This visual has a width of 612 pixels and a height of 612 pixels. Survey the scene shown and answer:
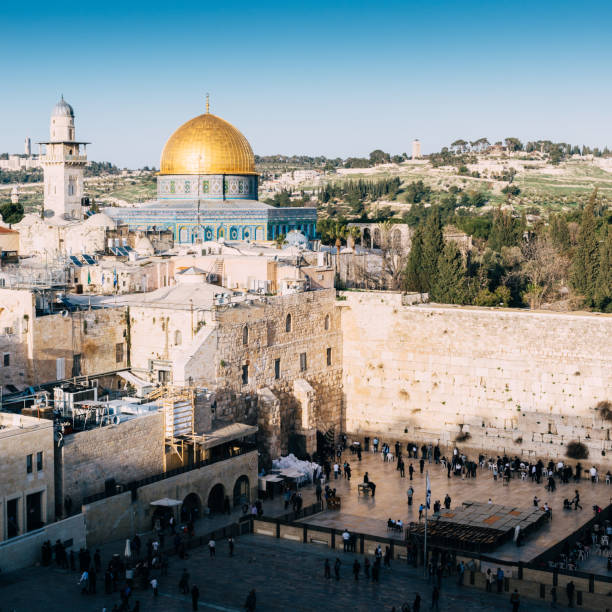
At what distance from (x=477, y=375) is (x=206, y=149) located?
19.8 meters

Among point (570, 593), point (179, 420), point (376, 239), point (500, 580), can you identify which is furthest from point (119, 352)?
point (376, 239)

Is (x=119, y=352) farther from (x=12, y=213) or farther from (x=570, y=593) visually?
(x=12, y=213)

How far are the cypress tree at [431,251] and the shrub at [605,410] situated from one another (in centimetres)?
1018

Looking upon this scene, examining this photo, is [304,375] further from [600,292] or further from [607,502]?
[600,292]

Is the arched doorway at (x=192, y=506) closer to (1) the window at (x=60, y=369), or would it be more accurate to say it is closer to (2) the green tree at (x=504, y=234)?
(1) the window at (x=60, y=369)

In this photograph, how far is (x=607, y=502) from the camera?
84.0 ft

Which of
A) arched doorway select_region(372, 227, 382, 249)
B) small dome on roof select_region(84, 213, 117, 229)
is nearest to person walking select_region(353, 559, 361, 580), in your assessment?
small dome on roof select_region(84, 213, 117, 229)

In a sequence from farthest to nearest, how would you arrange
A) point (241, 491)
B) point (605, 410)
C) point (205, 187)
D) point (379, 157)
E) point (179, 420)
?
point (379, 157), point (205, 187), point (605, 410), point (241, 491), point (179, 420)

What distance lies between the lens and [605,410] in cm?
2788

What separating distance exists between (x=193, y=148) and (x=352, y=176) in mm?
85171

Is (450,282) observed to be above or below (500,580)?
above

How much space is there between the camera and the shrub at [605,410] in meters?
27.9

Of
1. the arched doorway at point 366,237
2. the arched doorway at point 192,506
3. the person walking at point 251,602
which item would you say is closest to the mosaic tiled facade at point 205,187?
the arched doorway at point 366,237

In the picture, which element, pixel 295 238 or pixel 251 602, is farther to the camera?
pixel 295 238
